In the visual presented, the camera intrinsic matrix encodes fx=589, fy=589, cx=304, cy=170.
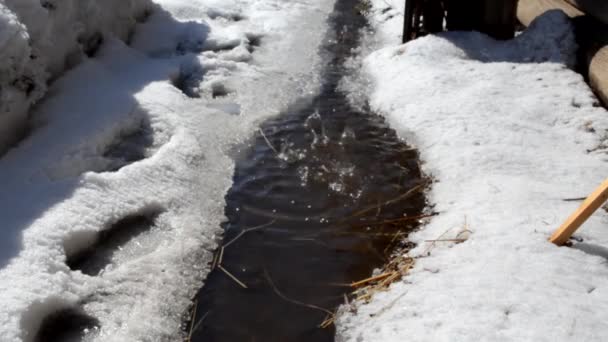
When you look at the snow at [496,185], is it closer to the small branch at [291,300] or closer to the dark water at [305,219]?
the small branch at [291,300]

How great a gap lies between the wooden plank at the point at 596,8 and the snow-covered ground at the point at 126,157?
2.88 m

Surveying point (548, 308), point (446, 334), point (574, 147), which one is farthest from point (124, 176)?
point (574, 147)

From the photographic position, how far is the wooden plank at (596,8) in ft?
18.8

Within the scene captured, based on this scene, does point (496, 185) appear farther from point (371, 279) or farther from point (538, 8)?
point (538, 8)

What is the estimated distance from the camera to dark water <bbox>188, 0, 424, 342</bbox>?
3.38 metres

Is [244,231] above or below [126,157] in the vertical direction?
below

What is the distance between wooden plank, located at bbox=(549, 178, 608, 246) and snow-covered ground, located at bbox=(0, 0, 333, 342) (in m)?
2.12

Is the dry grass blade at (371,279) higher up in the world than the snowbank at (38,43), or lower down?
lower down

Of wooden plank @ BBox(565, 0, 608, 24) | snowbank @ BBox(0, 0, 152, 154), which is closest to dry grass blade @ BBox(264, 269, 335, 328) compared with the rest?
snowbank @ BBox(0, 0, 152, 154)

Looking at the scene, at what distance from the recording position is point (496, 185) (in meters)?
4.07

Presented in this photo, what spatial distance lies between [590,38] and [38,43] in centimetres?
515

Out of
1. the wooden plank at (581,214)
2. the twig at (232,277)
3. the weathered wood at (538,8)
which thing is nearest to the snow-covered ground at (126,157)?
the twig at (232,277)

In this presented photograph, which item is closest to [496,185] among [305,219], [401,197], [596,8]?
[401,197]

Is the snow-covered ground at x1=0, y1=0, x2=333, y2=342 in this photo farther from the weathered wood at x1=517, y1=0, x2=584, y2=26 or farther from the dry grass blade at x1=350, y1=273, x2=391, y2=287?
the weathered wood at x1=517, y1=0, x2=584, y2=26
